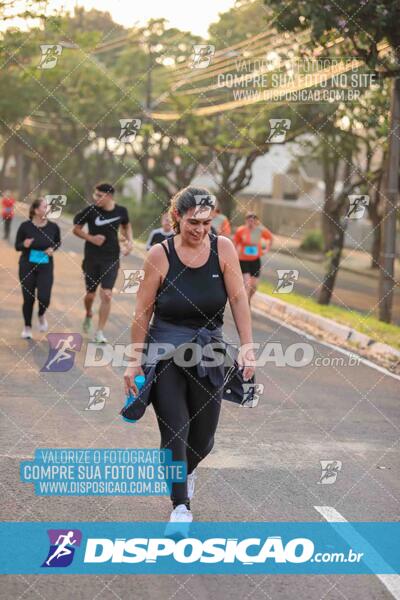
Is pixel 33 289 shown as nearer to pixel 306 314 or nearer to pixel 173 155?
pixel 306 314

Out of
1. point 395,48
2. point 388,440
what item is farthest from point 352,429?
point 395,48

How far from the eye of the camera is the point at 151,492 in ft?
23.9

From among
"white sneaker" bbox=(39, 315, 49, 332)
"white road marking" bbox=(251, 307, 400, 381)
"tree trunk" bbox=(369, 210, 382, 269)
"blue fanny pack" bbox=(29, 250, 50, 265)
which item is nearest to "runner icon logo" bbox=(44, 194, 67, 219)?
"blue fanny pack" bbox=(29, 250, 50, 265)

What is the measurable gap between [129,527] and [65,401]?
3670 mm

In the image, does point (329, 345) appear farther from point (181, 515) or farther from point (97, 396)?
point (181, 515)

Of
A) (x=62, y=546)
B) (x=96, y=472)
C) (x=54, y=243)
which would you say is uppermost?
(x=54, y=243)

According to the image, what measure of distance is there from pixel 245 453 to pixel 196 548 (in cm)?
230

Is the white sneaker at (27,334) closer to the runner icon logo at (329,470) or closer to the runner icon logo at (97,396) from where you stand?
the runner icon logo at (97,396)

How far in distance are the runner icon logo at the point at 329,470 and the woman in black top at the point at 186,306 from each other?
152cm

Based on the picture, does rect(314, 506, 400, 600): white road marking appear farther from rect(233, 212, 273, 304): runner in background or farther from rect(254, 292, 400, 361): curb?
rect(233, 212, 273, 304): runner in background

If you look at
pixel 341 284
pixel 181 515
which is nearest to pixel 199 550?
pixel 181 515

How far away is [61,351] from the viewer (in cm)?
1274

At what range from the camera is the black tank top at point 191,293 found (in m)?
6.27

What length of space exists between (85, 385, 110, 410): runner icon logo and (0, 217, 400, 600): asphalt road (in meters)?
0.07
